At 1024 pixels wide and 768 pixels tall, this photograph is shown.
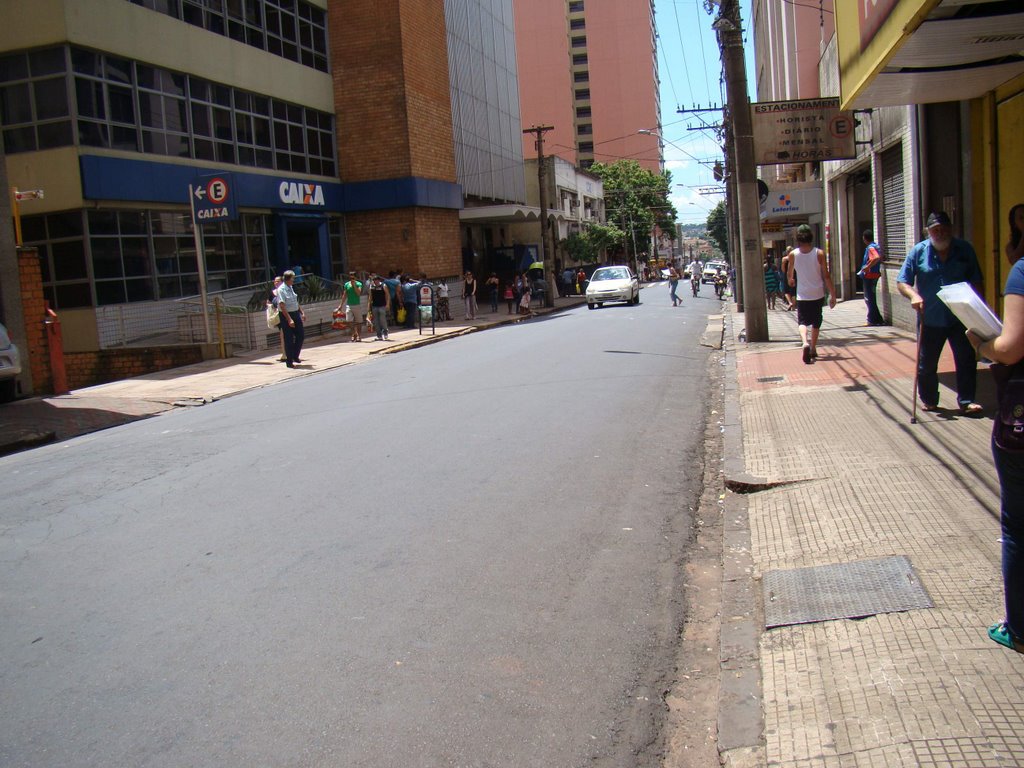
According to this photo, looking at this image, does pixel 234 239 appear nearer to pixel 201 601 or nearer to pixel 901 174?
pixel 901 174

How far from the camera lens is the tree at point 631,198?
84.1 metres

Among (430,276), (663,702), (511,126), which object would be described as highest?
(511,126)

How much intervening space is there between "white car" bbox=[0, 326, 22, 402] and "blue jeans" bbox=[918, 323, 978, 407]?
13.1m

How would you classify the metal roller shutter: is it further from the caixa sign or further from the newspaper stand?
the caixa sign

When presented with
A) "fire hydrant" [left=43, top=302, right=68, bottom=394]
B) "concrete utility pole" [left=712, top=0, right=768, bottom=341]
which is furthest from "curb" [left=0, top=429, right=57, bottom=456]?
"concrete utility pole" [left=712, top=0, right=768, bottom=341]

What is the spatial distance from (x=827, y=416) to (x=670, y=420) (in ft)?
5.91

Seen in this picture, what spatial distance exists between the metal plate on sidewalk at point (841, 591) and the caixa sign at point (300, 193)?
25.2 m

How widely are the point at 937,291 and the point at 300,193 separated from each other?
24.0 meters

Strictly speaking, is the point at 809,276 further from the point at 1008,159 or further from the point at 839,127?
the point at 839,127

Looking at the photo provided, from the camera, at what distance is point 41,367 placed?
16.5 metres

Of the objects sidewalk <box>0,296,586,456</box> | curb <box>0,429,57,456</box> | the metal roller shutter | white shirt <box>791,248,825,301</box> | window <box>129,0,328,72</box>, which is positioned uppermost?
window <box>129,0,328,72</box>

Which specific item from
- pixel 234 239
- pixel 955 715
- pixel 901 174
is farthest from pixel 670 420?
pixel 234 239

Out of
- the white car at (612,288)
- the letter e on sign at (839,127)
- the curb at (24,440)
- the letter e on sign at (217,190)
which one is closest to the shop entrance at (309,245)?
the letter e on sign at (217,190)

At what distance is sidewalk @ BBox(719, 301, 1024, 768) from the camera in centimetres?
335
